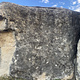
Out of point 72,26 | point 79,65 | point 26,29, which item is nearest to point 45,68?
point 79,65

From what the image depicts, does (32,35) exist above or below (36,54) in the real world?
above

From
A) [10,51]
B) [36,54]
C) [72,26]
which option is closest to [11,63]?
[10,51]

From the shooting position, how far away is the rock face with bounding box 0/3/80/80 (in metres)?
3.66

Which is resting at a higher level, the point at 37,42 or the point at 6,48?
the point at 37,42

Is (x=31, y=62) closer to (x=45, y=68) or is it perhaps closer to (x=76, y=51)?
(x=45, y=68)

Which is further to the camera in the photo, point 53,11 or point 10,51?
point 53,11

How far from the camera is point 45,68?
3.86 m

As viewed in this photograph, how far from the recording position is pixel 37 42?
3.85 meters

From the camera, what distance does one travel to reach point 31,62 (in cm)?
376

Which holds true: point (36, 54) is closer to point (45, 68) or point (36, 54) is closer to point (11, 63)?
point (45, 68)

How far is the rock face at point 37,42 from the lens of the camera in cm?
366

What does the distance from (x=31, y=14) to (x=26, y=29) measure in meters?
0.61

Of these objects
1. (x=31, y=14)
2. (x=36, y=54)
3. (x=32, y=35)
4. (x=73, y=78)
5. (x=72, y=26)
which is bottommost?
(x=73, y=78)

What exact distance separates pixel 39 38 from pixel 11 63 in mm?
1403
